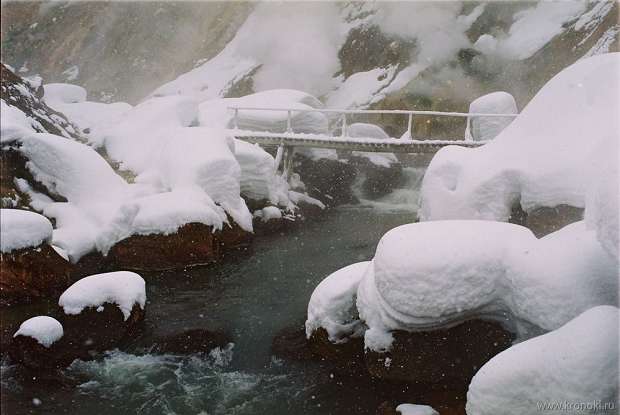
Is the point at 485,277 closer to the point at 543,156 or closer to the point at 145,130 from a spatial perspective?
the point at 543,156

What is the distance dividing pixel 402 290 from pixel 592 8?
18213 mm

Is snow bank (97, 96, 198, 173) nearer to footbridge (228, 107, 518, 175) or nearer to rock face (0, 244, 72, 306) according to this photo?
footbridge (228, 107, 518, 175)

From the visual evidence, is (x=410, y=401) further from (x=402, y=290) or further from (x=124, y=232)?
(x=124, y=232)

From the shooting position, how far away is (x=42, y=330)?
6.29m

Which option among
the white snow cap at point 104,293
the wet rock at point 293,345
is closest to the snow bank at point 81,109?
the white snow cap at point 104,293

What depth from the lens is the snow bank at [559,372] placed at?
3.87 metres

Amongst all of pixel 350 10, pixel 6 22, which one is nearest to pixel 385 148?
pixel 350 10

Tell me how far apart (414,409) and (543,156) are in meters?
4.40

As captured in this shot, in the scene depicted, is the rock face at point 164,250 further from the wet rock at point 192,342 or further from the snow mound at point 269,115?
the snow mound at point 269,115

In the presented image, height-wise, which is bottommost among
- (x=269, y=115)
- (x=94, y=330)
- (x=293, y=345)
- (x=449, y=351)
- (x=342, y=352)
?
(x=269, y=115)

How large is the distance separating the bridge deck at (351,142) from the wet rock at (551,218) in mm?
5291

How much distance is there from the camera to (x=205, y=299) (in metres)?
8.43

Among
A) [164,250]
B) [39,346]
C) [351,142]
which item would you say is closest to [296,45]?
[351,142]

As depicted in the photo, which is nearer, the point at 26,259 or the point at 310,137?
the point at 26,259
